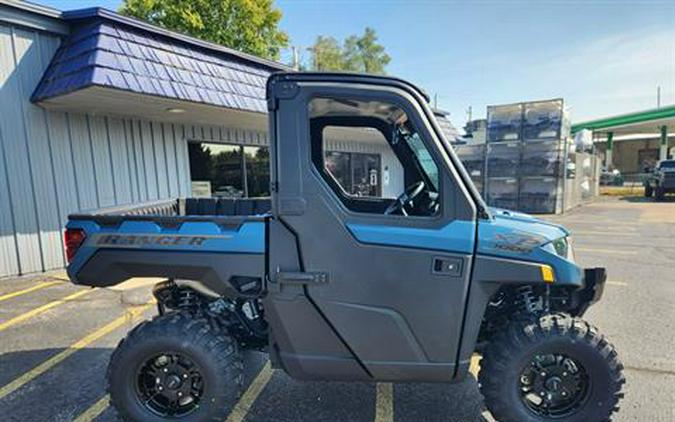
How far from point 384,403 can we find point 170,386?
1.60 meters

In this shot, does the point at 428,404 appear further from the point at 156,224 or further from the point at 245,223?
the point at 156,224

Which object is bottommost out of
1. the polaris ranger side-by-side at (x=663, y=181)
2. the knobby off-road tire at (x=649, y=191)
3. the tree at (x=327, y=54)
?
the knobby off-road tire at (x=649, y=191)

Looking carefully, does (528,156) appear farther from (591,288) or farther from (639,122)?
(639,122)

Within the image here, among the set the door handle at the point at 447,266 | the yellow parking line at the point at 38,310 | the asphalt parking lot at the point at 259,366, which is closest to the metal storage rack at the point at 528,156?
the asphalt parking lot at the point at 259,366

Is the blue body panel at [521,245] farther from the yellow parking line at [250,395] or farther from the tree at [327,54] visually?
the tree at [327,54]

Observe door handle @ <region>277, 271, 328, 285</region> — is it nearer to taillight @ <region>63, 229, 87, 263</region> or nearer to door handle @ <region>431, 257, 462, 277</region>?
door handle @ <region>431, 257, 462, 277</region>

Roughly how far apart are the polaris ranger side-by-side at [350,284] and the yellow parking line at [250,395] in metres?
0.37

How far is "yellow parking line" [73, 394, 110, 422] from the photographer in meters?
2.81

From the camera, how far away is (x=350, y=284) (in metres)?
2.43

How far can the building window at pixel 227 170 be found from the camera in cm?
929

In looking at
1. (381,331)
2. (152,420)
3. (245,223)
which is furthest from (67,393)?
(381,331)

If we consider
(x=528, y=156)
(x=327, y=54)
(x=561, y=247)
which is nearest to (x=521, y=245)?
(x=561, y=247)

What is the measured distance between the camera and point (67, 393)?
315 centimetres

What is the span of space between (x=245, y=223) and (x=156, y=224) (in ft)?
2.14
